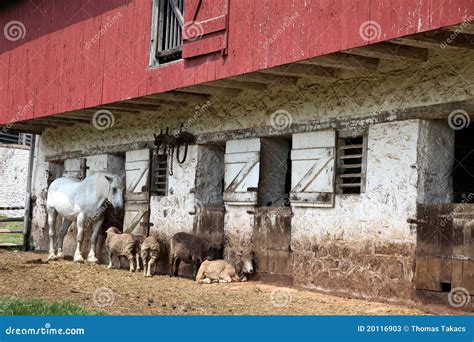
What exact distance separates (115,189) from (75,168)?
2.80 metres

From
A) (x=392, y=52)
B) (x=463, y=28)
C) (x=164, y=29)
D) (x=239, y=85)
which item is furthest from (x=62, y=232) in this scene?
(x=463, y=28)

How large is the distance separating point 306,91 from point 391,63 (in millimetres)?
1944

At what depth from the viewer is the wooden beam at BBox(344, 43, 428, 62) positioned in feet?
31.5

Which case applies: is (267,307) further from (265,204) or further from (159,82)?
(159,82)

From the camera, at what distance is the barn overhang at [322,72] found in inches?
359

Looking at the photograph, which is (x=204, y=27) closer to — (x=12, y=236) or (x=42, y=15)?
(x=42, y=15)

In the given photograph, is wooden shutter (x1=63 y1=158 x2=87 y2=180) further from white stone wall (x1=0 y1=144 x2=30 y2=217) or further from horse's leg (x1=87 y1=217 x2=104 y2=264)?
white stone wall (x1=0 y1=144 x2=30 y2=217)

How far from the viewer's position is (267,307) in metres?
10.1

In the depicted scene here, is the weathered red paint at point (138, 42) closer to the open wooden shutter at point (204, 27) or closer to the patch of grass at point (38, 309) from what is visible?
the open wooden shutter at point (204, 27)

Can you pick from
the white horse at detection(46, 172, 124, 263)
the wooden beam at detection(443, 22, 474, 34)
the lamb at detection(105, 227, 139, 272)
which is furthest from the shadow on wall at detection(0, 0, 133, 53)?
the wooden beam at detection(443, 22, 474, 34)

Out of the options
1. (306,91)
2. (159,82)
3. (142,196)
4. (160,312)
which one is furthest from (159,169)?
(160,312)

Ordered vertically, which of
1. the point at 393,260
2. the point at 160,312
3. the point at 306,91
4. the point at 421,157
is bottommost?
the point at 160,312

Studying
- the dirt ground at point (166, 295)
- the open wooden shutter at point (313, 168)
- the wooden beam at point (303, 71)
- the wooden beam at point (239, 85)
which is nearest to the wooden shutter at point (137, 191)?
the dirt ground at point (166, 295)

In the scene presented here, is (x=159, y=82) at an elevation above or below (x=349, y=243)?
above
